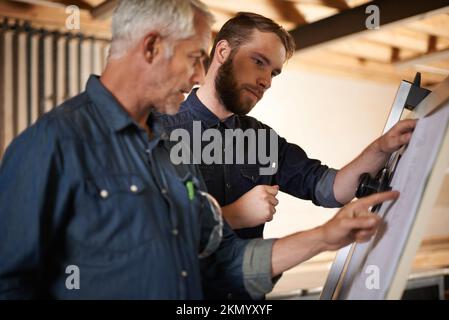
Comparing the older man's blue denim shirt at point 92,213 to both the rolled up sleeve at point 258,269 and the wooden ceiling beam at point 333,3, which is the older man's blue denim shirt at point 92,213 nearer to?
the rolled up sleeve at point 258,269

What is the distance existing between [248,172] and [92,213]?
88 cm

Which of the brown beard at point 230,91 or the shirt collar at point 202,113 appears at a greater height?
the brown beard at point 230,91

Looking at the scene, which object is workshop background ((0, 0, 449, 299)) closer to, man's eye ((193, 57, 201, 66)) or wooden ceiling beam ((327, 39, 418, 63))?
wooden ceiling beam ((327, 39, 418, 63))

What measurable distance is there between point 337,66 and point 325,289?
4.63 meters

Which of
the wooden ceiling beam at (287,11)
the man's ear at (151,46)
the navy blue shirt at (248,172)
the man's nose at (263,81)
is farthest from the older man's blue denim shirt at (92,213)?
the wooden ceiling beam at (287,11)

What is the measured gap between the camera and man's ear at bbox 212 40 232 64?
1704mm

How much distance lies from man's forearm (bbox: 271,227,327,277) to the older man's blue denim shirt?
22 centimetres

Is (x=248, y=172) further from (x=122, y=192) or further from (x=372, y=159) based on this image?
(x=122, y=192)

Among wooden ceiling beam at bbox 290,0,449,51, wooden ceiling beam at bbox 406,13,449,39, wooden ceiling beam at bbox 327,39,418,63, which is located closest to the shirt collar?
wooden ceiling beam at bbox 290,0,449,51

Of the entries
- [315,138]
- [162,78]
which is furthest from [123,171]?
[315,138]

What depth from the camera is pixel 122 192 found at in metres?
0.92

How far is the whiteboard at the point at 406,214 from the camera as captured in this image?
0.79m

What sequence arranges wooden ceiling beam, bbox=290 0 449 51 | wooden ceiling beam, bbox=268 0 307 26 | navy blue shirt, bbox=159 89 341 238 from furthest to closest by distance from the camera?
wooden ceiling beam, bbox=268 0 307 26 < wooden ceiling beam, bbox=290 0 449 51 < navy blue shirt, bbox=159 89 341 238
